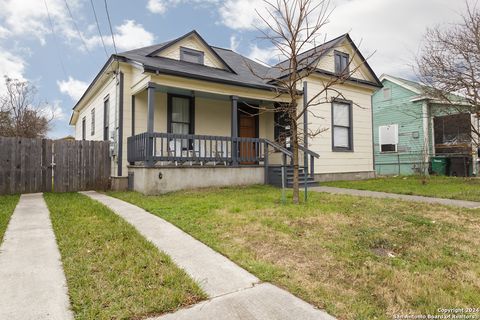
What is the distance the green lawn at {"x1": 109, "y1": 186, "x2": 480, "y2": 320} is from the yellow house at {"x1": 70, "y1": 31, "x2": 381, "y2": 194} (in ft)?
8.66

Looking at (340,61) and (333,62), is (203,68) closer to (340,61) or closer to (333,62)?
(333,62)

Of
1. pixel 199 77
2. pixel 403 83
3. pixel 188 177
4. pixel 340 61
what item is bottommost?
pixel 188 177

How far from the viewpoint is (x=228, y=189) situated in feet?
28.5

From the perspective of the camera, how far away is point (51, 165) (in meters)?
8.92

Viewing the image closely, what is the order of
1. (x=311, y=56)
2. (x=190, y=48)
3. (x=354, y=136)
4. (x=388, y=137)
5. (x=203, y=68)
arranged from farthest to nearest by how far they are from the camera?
1. (x=388, y=137)
2. (x=354, y=136)
3. (x=190, y=48)
4. (x=203, y=68)
5. (x=311, y=56)

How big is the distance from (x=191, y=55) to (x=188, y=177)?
5439 millimetres

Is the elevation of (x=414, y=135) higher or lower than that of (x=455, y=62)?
lower

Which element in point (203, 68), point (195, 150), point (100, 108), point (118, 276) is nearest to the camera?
point (118, 276)

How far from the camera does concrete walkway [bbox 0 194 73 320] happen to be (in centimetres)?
206

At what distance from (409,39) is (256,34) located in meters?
9.04

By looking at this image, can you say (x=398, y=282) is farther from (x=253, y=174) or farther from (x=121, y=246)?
(x=253, y=174)

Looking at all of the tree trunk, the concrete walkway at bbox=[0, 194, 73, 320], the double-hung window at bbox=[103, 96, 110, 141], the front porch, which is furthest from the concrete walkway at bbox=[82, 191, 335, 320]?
the double-hung window at bbox=[103, 96, 110, 141]

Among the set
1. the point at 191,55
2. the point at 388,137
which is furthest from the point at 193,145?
the point at 388,137

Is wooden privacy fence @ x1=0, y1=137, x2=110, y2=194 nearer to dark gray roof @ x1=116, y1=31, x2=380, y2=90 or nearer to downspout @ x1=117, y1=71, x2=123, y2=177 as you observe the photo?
downspout @ x1=117, y1=71, x2=123, y2=177
